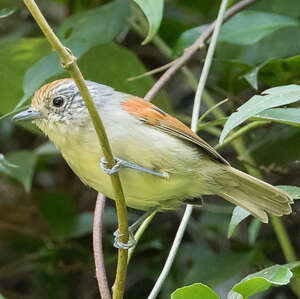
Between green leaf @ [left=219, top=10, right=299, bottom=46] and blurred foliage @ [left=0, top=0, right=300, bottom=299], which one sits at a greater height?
green leaf @ [left=219, top=10, right=299, bottom=46]

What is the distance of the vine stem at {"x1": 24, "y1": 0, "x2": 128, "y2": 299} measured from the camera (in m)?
1.69

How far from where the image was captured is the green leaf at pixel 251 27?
3367 millimetres

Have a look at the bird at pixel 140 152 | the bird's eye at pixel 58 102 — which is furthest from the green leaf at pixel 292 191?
the bird's eye at pixel 58 102

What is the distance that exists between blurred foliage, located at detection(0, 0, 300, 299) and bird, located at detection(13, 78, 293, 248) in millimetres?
330

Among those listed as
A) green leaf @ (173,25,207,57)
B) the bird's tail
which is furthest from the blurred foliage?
the bird's tail

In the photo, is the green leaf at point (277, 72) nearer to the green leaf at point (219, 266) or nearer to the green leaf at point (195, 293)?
the green leaf at point (219, 266)

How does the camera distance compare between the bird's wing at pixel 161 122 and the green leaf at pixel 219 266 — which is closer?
the bird's wing at pixel 161 122

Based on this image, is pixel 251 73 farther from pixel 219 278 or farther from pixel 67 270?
pixel 67 270

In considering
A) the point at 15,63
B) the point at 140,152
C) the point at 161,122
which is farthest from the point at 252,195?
the point at 15,63

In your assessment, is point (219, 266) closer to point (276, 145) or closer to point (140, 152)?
point (276, 145)

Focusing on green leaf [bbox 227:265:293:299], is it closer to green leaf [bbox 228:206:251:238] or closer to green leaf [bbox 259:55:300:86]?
green leaf [bbox 228:206:251:238]

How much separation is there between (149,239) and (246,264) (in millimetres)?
705

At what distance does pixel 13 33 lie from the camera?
4.42m

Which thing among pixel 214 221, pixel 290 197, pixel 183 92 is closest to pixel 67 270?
pixel 214 221
